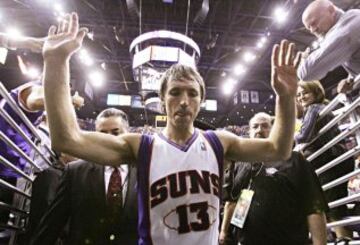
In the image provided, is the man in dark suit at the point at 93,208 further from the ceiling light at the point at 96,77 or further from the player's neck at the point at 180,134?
the ceiling light at the point at 96,77

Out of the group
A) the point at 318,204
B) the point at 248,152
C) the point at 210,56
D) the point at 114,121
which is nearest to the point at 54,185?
the point at 114,121

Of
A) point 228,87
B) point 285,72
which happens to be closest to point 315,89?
point 285,72

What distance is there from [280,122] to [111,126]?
1.58m

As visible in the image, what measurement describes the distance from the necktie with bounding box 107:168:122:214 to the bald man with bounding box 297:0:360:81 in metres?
1.80

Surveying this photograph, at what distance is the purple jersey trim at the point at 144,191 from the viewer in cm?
152

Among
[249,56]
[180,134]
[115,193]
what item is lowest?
[115,193]

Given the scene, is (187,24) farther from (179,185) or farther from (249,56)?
(179,185)

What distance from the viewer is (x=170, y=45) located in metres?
11.1

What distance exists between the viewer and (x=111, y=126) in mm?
2793

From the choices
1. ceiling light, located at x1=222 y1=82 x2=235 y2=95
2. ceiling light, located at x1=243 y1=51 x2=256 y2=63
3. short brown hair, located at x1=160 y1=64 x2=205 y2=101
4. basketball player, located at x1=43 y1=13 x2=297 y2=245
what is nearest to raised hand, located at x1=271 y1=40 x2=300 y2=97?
basketball player, located at x1=43 y1=13 x2=297 y2=245

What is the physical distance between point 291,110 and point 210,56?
13940 mm

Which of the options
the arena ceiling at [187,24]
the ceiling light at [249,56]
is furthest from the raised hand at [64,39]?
the ceiling light at [249,56]

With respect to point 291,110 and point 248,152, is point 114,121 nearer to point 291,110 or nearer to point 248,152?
point 248,152

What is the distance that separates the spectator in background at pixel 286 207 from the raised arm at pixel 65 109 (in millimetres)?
1493
